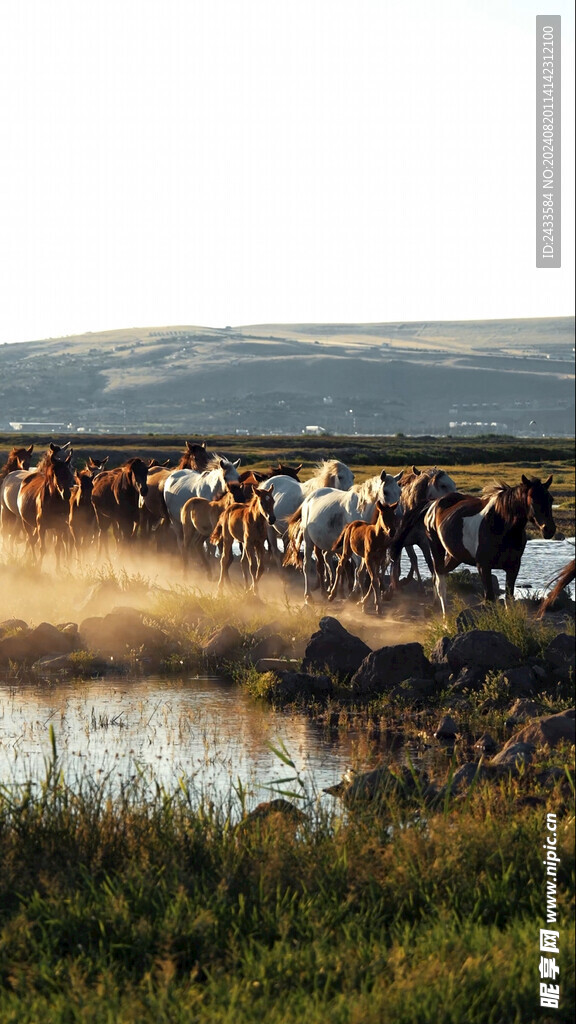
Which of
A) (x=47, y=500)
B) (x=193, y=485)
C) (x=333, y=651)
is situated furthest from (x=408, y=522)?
(x=47, y=500)

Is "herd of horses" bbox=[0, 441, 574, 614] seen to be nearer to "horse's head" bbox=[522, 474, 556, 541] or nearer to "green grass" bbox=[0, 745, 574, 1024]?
"horse's head" bbox=[522, 474, 556, 541]

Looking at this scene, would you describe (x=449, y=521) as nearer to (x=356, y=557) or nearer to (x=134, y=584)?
(x=356, y=557)

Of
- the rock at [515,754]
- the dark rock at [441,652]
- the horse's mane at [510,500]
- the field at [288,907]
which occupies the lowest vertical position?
the dark rock at [441,652]

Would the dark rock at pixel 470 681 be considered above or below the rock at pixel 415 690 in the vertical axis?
above

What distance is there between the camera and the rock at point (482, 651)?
41.1ft

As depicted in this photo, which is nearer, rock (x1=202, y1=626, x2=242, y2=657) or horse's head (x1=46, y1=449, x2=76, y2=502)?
rock (x1=202, y1=626, x2=242, y2=657)

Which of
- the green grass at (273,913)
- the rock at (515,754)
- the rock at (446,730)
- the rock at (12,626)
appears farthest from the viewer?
the rock at (12,626)

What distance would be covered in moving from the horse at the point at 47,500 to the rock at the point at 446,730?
11.7m

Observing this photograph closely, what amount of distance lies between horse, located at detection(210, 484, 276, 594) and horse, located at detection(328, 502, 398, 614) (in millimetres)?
1110

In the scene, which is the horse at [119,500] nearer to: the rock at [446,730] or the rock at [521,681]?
the rock at [521,681]

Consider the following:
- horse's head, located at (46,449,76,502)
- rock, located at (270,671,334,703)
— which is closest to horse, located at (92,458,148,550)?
horse's head, located at (46,449,76,502)

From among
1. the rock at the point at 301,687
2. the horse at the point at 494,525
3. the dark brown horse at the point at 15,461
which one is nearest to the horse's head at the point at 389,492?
the horse at the point at 494,525

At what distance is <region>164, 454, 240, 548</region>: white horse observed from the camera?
21.5 metres

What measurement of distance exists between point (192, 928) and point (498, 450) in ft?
216
